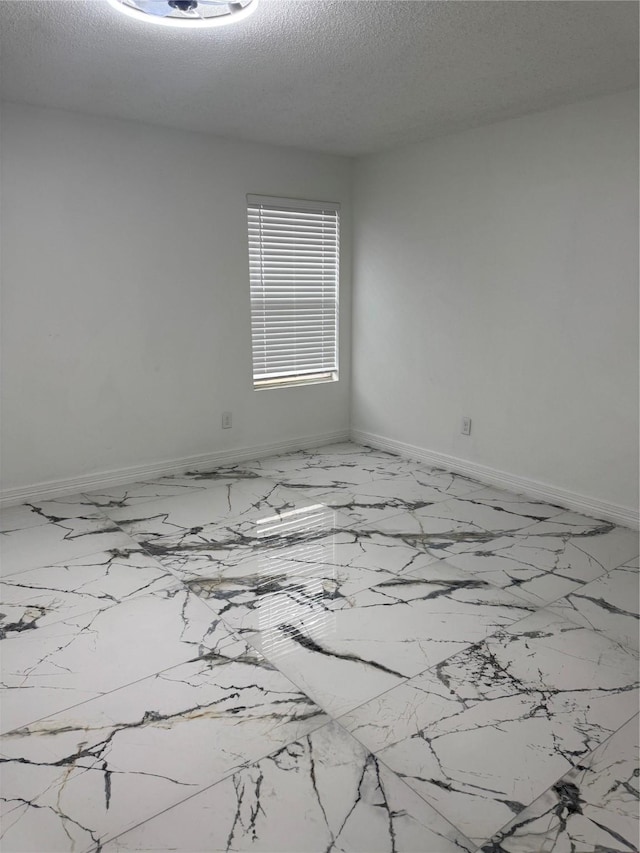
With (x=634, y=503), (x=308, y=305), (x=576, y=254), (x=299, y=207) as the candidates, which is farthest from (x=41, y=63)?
(x=634, y=503)

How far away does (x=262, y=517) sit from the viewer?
3.46 metres

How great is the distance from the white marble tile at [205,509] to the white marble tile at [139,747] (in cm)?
130

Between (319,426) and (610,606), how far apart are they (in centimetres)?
293

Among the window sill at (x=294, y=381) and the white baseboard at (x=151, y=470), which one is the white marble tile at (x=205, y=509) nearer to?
the white baseboard at (x=151, y=470)

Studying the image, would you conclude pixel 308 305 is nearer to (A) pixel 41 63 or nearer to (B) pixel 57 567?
(A) pixel 41 63

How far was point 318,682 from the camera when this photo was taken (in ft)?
6.72

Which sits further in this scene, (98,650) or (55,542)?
(55,542)

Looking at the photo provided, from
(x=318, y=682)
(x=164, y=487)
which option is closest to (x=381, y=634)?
(x=318, y=682)

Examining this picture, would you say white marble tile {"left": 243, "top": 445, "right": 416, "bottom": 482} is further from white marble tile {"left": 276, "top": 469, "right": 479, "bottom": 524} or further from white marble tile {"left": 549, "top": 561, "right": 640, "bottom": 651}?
white marble tile {"left": 549, "top": 561, "right": 640, "bottom": 651}

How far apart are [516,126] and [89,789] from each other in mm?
3907

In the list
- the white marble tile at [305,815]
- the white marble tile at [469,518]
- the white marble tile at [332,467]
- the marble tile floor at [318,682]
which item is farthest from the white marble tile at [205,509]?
the white marble tile at [305,815]

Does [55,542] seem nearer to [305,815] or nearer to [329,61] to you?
[305,815]

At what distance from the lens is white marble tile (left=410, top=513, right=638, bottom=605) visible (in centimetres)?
272

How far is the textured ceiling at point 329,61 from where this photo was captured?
223cm
